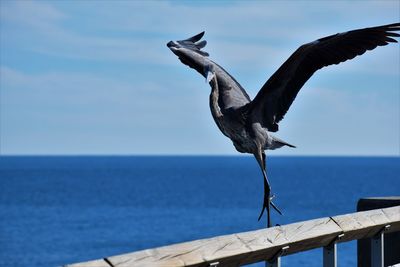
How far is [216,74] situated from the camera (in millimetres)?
6625

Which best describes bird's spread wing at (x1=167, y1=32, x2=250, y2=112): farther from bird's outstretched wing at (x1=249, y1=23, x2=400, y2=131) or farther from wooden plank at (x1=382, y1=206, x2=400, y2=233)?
wooden plank at (x1=382, y1=206, x2=400, y2=233)

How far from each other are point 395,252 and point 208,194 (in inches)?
3582

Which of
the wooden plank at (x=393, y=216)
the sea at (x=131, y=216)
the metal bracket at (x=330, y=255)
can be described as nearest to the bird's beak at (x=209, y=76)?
the wooden plank at (x=393, y=216)

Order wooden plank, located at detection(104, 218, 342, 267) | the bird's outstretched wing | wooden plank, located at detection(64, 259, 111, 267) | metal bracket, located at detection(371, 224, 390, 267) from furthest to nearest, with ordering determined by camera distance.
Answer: the bird's outstretched wing < metal bracket, located at detection(371, 224, 390, 267) < wooden plank, located at detection(104, 218, 342, 267) < wooden plank, located at detection(64, 259, 111, 267)

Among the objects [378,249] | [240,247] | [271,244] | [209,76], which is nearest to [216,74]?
[209,76]

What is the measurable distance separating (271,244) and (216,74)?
236 cm

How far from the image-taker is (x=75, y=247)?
4506cm

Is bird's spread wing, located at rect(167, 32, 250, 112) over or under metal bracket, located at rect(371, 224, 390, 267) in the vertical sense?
over

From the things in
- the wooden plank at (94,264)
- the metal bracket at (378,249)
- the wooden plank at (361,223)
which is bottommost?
the metal bracket at (378,249)

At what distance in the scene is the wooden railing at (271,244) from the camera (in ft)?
12.4

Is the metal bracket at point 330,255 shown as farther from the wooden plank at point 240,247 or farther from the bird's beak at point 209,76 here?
the bird's beak at point 209,76

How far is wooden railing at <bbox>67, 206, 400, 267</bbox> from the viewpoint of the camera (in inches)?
149

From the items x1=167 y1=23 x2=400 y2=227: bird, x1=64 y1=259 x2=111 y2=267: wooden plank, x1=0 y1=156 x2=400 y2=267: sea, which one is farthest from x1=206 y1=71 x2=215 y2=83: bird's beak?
x1=0 y1=156 x2=400 y2=267: sea

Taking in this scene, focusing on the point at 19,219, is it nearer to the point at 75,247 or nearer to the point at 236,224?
the point at 236,224
